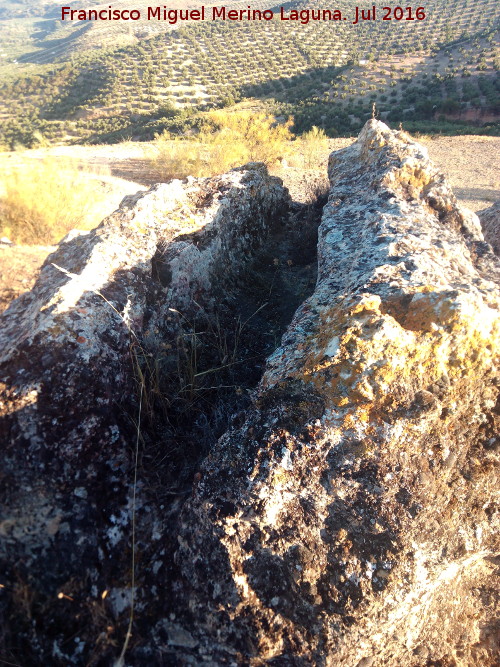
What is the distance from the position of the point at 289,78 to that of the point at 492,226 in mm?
33559

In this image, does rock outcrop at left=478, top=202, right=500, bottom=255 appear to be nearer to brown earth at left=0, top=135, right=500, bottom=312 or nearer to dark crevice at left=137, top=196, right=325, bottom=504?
brown earth at left=0, top=135, right=500, bottom=312

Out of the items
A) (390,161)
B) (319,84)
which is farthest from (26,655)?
(319,84)

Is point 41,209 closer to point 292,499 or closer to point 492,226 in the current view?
point 292,499

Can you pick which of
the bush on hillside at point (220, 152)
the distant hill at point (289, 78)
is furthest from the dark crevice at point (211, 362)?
the distant hill at point (289, 78)

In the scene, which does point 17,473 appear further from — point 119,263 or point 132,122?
point 132,122

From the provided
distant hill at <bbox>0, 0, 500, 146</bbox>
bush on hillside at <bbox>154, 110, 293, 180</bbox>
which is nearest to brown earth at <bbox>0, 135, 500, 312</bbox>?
bush on hillside at <bbox>154, 110, 293, 180</bbox>

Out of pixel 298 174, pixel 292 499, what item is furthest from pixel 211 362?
pixel 298 174

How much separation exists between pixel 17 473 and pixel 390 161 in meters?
4.12

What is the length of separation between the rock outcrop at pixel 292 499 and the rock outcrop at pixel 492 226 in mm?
3615

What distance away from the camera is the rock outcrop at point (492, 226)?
210 inches

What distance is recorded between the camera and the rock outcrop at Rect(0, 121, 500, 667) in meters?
1.55

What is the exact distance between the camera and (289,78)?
1286 inches

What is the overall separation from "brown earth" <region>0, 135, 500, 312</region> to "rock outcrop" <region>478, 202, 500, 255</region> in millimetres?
2451

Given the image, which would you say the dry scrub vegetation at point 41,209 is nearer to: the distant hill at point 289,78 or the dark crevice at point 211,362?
the dark crevice at point 211,362
